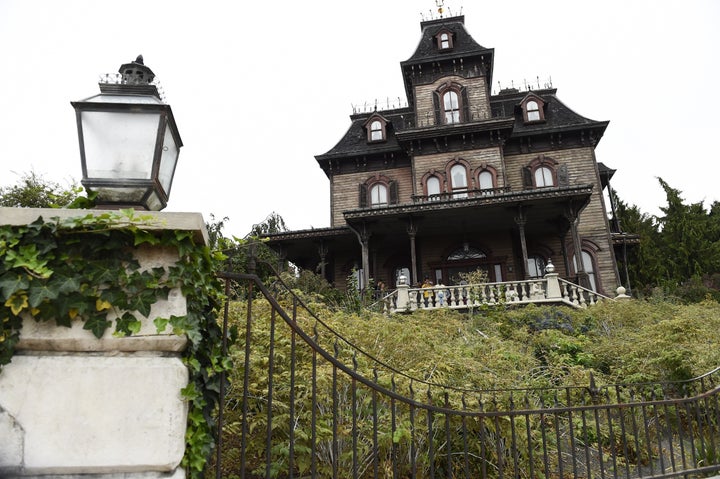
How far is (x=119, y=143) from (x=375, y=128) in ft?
69.5

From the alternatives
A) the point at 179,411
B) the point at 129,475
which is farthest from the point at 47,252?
the point at 129,475

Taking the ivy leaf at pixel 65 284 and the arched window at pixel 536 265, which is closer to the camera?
the ivy leaf at pixel 65 284

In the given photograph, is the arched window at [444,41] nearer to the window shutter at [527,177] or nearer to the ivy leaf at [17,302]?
the window shutter at [527,177]

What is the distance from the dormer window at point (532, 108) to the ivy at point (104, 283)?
22142 millimetres

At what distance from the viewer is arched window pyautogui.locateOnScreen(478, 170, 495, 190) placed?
20.0 m

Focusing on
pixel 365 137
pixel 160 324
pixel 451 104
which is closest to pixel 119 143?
pixel 160 324

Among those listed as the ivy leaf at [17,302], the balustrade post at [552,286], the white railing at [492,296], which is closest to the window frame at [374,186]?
the white railing at [492,296]

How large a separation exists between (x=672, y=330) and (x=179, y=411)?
805 cm

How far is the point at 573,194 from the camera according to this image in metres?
15.6

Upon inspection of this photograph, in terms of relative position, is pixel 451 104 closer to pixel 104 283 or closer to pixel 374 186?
pixel 374 186

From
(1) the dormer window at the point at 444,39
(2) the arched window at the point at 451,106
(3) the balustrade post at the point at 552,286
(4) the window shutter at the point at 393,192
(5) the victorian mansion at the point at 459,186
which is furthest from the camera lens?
(1) the dormer window at the point at 444,39

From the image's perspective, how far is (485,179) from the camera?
2008 centimetres

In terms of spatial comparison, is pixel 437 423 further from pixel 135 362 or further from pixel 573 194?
pixel 573 194

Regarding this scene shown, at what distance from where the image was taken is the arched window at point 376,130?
74.3 ft
